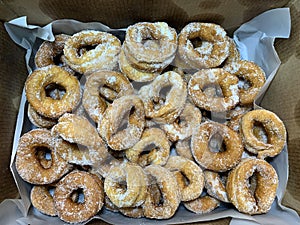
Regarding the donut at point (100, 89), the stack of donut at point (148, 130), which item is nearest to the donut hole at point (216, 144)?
the stack of donut at point (148, 130)

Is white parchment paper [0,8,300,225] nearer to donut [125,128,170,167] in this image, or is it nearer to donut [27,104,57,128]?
donut [27,104,57,128]

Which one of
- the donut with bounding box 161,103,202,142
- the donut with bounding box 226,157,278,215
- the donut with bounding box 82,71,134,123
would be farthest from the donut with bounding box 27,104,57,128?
the donut with bounding box 226,157,278,215

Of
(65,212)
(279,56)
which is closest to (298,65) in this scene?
(279,56)

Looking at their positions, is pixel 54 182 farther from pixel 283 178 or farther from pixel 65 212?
pixel 283 178

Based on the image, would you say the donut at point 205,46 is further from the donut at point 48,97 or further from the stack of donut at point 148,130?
the donut at point 48,97

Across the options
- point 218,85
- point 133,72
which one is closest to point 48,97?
point 133,72

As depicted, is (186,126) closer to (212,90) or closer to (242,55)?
(212,90)
